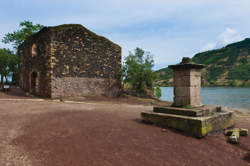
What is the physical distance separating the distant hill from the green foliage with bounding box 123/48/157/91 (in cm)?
5933

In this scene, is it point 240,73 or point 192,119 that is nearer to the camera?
point 192,119

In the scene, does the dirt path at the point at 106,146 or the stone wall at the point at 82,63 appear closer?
the dirt path at the point at 106,146

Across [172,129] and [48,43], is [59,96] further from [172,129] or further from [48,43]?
[172,129]

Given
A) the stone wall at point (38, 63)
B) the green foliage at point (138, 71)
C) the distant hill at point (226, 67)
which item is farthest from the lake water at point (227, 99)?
the distant hill at point (226, 67)

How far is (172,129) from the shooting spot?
5.17 metres

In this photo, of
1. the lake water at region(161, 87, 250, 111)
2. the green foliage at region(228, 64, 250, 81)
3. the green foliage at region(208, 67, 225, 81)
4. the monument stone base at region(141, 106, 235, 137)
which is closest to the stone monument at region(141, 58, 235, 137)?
the monument stone base at region(141, 106, 235, 137)

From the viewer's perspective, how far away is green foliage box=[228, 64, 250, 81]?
73.8 meters

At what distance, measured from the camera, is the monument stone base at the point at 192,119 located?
4.68 metres

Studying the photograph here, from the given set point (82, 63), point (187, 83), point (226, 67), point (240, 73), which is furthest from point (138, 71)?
point (226, 67)

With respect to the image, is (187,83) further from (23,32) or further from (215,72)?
(215,72)

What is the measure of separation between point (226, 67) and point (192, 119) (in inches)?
3754

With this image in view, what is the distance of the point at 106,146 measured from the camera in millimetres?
3768

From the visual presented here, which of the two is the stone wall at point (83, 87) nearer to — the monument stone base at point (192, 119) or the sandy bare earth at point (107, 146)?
the sandy bare earth at point (107, 146)

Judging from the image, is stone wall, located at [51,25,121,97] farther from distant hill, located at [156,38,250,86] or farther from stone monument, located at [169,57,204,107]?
distant hill, located at [156,38,250,86]
